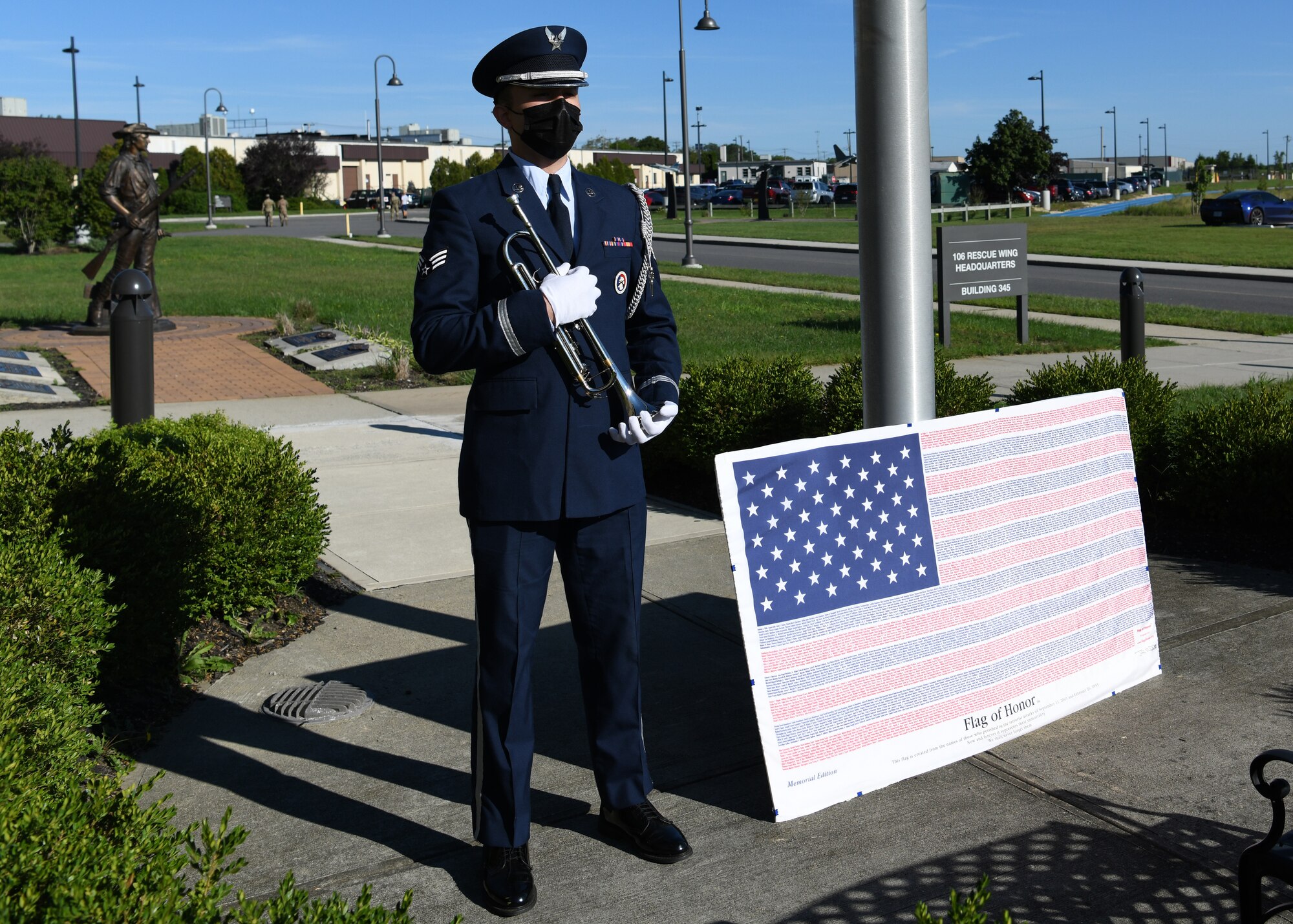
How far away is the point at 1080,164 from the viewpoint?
143 metres

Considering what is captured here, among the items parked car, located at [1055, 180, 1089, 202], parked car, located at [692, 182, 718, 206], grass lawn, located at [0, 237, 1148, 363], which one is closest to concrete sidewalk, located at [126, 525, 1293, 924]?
grass lawn, located at [0, 237, 1148, 363]

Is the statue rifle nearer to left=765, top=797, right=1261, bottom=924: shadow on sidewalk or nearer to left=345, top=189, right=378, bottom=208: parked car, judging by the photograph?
left=765, top=797, right=1261, bottom=924: shadow on sidewalk

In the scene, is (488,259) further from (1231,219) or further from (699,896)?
(1231,219)

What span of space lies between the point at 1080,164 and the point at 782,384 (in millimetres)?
147060

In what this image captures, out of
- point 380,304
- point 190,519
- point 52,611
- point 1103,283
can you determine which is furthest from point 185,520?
point 1103,283

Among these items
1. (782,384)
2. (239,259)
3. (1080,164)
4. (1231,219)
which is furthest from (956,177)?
(1080,164)

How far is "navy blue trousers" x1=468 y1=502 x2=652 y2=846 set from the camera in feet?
10.6

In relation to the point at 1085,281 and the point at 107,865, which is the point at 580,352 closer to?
the point at 107,865

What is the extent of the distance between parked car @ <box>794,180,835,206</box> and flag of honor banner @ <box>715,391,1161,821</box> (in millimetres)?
56876

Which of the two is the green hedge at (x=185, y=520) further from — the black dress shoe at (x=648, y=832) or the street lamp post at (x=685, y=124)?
the street lamp post at (x=685, y=124)

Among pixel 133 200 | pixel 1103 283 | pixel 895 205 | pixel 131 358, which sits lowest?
pixel 131 358

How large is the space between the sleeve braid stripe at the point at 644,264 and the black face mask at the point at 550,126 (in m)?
0.27

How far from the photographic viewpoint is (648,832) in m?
3.33

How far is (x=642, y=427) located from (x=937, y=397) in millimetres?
3960
